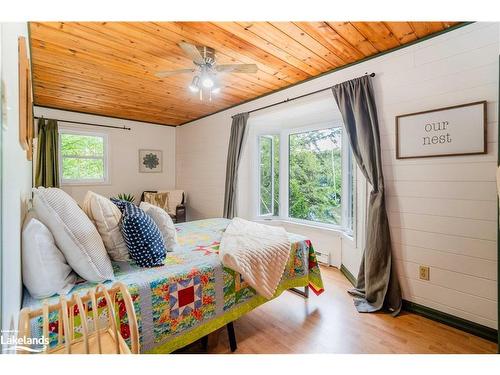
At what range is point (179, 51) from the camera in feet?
6.76

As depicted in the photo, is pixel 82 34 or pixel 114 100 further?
pixel 114 100

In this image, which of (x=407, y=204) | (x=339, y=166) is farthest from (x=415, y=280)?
(x=339, y=166)

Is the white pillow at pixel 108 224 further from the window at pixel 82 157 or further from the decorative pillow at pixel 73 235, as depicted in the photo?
the window at pixel 82 157

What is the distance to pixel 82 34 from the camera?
184 cm

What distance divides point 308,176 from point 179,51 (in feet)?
7.59

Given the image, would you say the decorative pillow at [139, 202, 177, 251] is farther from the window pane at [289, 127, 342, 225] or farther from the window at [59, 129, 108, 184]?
the window at [59, 129, 108, 184]

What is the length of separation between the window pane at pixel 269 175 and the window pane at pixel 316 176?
246mm

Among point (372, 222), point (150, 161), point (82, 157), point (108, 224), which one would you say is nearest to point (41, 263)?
point (108, 224)

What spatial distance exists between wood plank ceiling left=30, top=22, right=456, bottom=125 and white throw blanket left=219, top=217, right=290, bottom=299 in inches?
64.2

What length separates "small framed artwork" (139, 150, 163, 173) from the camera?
15.0ft

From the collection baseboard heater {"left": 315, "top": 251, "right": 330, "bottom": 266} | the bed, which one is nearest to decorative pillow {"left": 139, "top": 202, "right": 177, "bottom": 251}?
the bed

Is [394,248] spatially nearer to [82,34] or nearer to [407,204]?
[407,204]
